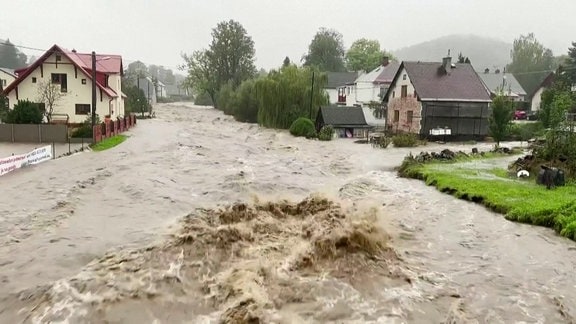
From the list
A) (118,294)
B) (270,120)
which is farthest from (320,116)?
(118,294)

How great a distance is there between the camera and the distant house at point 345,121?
42031 millimetres

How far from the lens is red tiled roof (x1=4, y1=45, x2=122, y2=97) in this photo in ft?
124

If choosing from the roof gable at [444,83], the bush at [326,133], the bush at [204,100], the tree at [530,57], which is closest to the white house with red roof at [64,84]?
the bush at [326,133]

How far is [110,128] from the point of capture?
35.2m

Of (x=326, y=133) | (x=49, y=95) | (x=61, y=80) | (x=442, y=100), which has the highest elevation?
(x=61, y=80)

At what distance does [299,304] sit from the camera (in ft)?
28.1

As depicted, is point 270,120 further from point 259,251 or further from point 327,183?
point 259,251

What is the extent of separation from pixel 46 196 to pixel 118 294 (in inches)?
368

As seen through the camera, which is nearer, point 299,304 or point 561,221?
point 299,304

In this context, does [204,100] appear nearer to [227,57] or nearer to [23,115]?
[227,57]

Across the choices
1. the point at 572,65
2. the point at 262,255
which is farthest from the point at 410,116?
the point at 572,65

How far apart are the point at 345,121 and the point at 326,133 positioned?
9.78ft

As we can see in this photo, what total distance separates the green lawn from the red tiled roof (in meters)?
7.83

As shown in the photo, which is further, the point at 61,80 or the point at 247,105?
the point at 247,105
